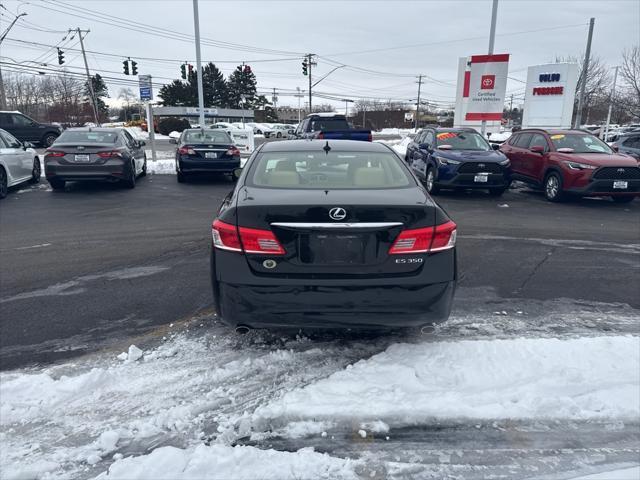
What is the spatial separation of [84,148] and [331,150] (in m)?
8.68

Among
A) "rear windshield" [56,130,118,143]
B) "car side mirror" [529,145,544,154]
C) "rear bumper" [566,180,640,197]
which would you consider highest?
"rear windshield" [56,130,118,143]

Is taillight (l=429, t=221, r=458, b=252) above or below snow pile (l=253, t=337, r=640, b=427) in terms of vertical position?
above

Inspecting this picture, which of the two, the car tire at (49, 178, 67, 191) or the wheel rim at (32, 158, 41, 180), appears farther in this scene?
the wheel rim at (32, 158, 41, 180)

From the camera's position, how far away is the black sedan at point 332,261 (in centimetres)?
303

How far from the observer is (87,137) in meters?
11.6

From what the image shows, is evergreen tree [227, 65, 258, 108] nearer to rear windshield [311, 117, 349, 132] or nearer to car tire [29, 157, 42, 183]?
rear windshield [311, 117, 349, 132]

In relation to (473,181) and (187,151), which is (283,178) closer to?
(473,181)

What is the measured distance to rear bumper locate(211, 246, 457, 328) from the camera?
3.05 m

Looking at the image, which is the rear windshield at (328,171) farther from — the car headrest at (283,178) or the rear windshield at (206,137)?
the rear windshield at (206,137)

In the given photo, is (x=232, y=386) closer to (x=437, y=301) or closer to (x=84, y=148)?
(x=437, y=301)

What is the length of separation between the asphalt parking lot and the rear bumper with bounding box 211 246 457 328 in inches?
53.0

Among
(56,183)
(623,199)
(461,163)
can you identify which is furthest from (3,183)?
(623,199)

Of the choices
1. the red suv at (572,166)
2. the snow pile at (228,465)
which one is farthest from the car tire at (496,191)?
the snow pile at (228,465)

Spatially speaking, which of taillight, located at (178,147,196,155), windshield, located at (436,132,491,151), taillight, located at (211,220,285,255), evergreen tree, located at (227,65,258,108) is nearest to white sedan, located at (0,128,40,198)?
taillight, located at (178,147,196,155)
